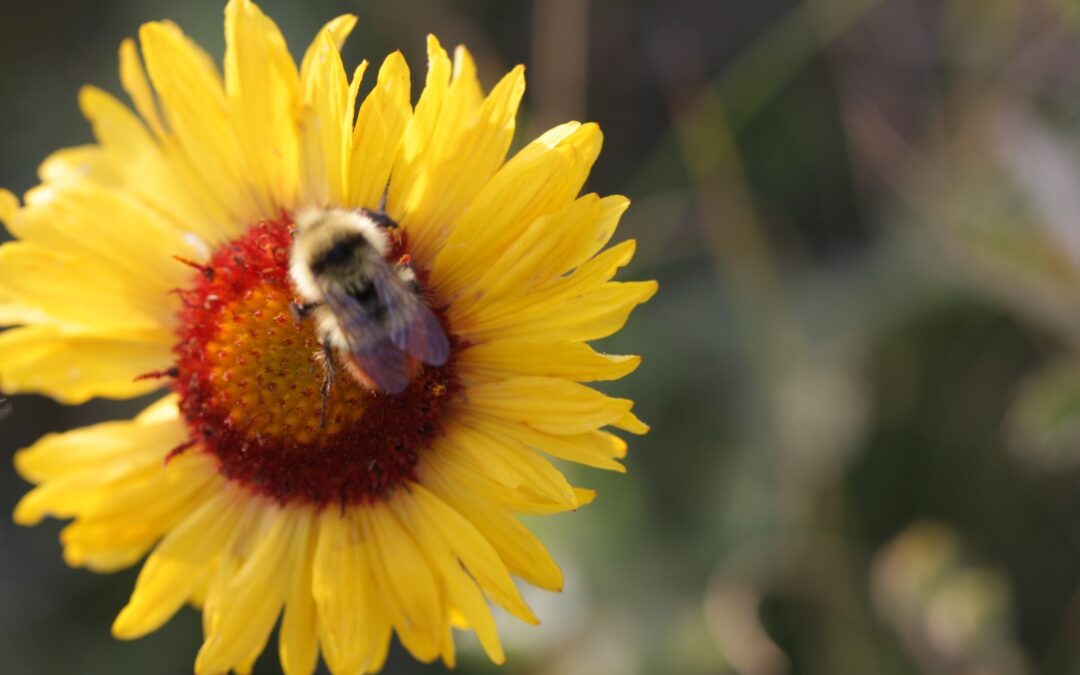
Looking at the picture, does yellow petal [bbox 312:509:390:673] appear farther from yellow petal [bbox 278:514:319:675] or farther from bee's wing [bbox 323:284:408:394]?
bee's wing [bbox 323:284:408:394]

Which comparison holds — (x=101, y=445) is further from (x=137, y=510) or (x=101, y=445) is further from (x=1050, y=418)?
(x=1050, y=418)

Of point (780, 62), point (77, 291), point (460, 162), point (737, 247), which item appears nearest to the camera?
point (460, 162)

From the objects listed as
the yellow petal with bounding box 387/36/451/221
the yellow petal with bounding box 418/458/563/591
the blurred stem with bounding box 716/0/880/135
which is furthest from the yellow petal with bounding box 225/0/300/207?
the blurred stem with bounding box 716/0/880/135

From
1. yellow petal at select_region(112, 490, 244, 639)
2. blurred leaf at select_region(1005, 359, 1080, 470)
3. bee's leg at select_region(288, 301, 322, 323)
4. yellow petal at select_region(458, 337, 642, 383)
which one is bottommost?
blurred leaf at select_region(1005, 359, 1080, 470)

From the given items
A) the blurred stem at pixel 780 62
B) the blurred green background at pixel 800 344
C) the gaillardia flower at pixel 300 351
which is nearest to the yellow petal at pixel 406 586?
the gaillardia flower at pixel 300 351

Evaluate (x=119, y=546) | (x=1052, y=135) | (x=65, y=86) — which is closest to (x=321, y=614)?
(x=119, y=546)

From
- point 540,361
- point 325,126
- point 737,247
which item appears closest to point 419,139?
point 325,126
